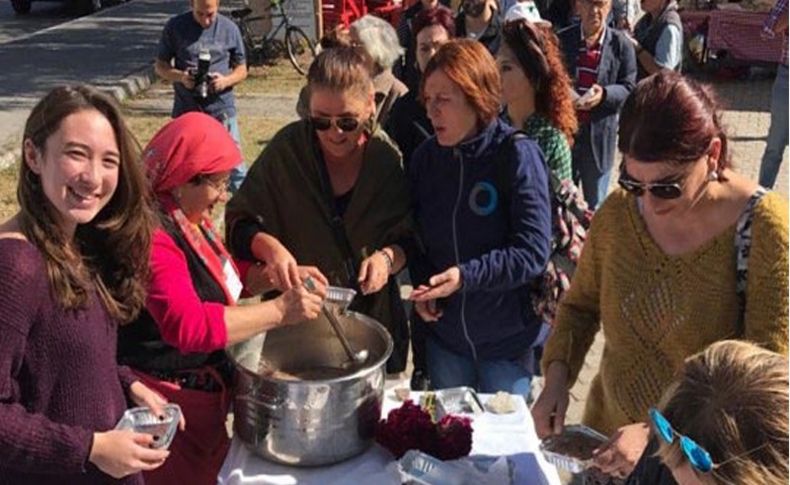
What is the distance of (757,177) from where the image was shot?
23.8 ft

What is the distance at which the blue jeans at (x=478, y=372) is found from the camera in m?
2.81

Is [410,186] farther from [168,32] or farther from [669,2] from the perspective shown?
[168,32]

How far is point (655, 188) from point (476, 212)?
2.63 feet

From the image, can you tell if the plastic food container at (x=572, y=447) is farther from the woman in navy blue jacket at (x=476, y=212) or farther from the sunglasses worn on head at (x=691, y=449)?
the woman in navy blue jacket at (x=476, y=212)

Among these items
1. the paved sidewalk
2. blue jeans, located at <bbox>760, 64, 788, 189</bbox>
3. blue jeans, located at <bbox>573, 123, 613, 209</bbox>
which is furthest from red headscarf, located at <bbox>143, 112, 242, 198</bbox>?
the paved sidewalk

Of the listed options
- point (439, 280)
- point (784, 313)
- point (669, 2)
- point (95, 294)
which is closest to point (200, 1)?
point (669, 2)

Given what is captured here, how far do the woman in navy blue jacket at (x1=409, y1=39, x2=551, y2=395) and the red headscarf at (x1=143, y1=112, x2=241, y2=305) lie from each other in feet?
2.13

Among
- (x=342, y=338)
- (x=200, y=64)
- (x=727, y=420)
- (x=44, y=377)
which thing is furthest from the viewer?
(x=200, y=64)

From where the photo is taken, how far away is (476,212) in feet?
8.58

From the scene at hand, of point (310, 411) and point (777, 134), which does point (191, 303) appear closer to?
point (310, 411)

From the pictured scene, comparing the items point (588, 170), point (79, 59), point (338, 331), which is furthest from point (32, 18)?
point (338, 331)

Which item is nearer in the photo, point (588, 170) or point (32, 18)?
point (588, 170)

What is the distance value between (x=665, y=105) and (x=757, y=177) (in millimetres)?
5910

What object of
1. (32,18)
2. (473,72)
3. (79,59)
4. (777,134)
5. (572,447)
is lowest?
(32,18)
